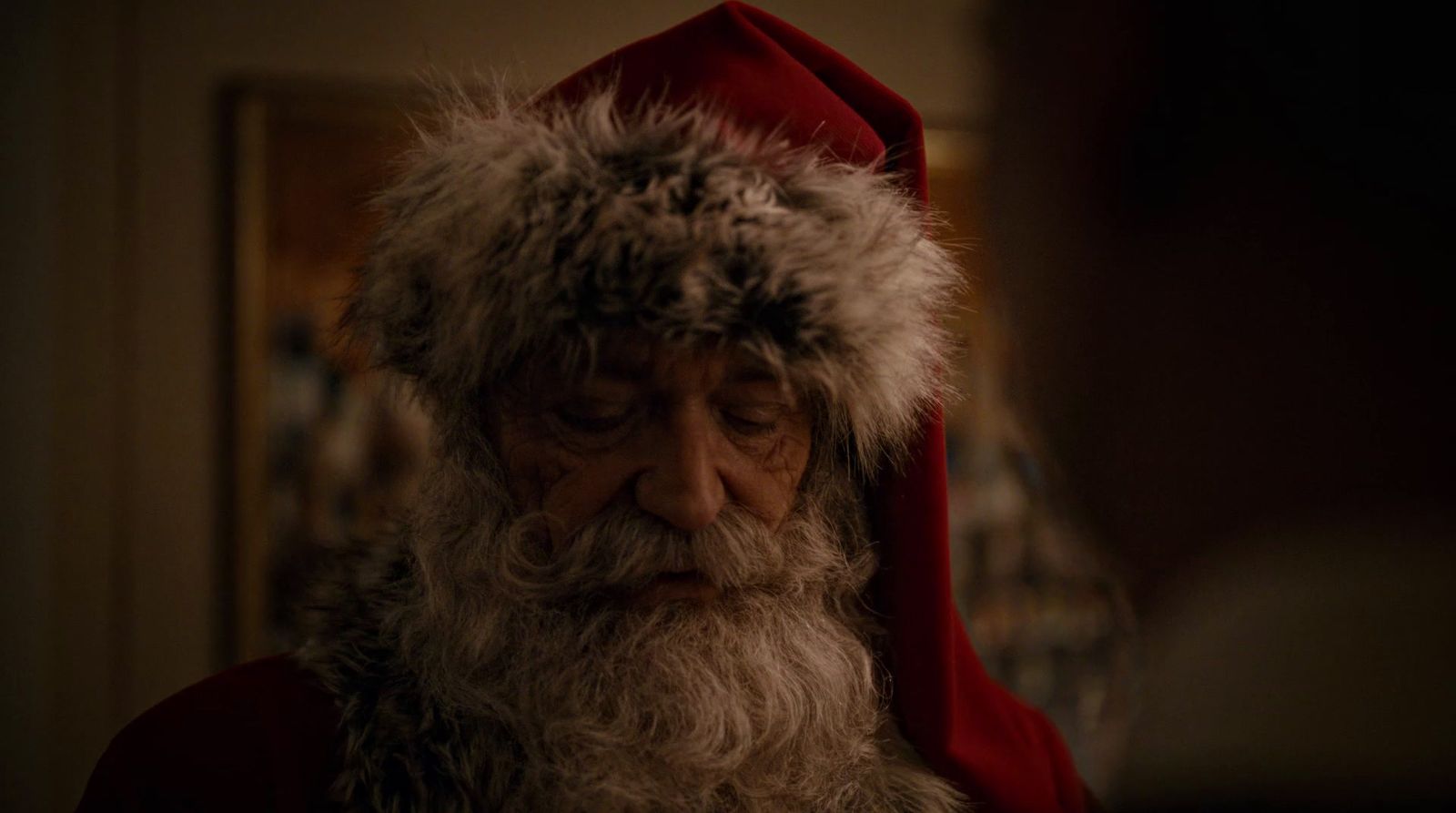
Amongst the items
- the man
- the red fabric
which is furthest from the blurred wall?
the man

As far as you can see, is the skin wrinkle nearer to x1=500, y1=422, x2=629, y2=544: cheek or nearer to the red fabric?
x1=500, y1=422, x2=629, y2=544: cheek

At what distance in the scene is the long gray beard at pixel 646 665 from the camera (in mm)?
849

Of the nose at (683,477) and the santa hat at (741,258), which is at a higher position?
the santa hat at (741,258)

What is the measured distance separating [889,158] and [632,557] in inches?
17.9

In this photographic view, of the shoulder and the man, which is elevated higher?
the man

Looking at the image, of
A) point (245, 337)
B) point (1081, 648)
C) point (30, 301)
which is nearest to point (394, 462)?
point (245, 337)

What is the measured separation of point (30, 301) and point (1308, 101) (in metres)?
1.70

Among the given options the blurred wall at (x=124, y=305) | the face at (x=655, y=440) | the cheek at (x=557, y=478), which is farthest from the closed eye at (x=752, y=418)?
the blurred wall at (x=124, y=305)

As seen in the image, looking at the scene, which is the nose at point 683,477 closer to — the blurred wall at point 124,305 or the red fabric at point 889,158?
the red fabric at point 889,158

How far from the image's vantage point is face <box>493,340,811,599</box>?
2.72 feet

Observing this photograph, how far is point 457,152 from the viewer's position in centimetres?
88

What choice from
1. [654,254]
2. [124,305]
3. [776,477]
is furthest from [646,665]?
[124,305]

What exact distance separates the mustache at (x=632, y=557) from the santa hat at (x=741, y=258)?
5.2 inches

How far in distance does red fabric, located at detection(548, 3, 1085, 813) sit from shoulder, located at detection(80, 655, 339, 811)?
21.3 inches
